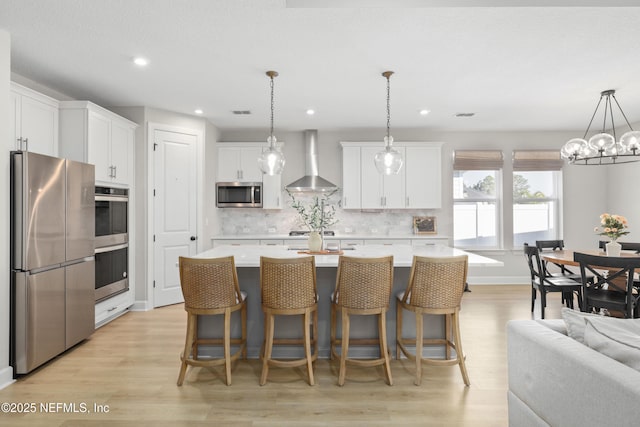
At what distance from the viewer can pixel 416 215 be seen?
619cm

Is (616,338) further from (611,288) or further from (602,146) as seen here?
(602,146)

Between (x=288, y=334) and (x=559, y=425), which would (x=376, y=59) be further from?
(x=559, y=425)

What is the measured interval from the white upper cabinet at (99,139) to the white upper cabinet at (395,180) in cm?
312

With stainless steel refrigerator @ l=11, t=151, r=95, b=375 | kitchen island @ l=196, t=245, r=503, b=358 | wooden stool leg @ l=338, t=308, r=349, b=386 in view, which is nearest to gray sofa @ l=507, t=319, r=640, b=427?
wooden stool leg @ l=338, t=308, r=349, b=386

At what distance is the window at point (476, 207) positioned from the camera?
6254 millimetres

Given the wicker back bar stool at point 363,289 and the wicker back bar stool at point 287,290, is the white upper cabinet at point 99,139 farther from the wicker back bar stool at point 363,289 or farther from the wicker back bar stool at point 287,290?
the wicker back bar stool at point 363,289

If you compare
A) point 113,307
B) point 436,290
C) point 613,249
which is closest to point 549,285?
point 613,249

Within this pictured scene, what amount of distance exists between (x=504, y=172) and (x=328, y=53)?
173 inches

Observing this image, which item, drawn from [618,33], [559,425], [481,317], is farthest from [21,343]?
[618,33]

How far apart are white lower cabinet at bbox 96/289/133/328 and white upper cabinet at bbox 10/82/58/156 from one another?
1.64 metres

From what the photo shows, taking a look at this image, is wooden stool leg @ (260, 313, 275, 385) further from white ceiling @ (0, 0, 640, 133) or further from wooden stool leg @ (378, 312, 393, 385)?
white ceiling @ (0, 0, 640, 133)

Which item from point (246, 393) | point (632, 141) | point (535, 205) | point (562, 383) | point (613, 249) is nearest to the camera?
point (562, 383)

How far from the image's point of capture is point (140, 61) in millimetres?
3250

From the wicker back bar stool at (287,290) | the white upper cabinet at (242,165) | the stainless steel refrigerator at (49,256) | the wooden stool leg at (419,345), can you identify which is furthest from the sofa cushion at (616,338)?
the white upper cabinet at (242,165)
